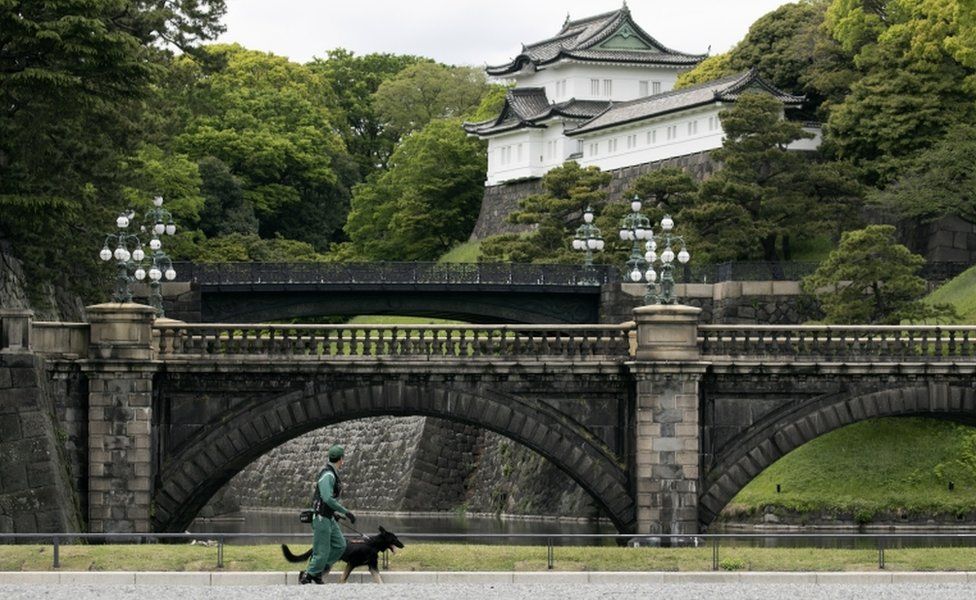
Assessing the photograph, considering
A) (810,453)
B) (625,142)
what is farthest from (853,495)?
(625,142)

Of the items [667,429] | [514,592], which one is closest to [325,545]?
[514,592]

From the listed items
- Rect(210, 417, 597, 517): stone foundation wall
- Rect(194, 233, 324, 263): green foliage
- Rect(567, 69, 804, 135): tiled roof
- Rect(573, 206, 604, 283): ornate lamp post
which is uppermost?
Rect(567, 69, 804, 135): tiled roof

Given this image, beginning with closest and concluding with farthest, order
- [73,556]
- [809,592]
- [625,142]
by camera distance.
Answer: [809,592] < [73,556] < [625,142]

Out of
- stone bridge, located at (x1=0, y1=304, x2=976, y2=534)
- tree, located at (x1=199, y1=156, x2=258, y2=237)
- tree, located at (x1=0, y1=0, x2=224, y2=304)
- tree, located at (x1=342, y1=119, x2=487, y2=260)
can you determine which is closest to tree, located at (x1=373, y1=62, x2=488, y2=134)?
tree, located at (x1=342, y1=119, x2=487, y2=260)

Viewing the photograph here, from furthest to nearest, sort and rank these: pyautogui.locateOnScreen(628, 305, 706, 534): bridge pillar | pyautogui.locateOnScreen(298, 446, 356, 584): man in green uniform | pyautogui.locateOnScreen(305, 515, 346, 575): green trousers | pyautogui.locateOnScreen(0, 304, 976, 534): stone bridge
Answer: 1. pyautogui.locateOnScreen(0, 304, 976, 534): stone bridge
2. pyautogui.locateOnScreen(628, 305, 706, 534): bridge pillar
3. pyautogui.locateOnScreen(305, 515, 346, 575): green trousers
4. pyautogui.locateOnScreen(298, 446, 356, 584): man in green uniform

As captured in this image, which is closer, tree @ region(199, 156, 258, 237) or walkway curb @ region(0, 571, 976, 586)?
walkway curb @ region(0, 571, 976, 586)

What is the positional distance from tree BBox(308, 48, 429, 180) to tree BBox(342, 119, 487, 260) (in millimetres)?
18854

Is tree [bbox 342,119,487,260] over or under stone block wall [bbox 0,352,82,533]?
over

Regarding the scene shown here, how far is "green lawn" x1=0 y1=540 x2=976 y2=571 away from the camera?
43.3 m

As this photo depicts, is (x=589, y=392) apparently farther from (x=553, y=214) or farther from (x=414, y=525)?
(x=553, y=214)

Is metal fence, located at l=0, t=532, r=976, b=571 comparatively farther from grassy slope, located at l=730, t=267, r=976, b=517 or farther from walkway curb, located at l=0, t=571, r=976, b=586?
grassy slope, located at l=730, t=267, r=976, b=517

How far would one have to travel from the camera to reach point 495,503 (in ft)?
296

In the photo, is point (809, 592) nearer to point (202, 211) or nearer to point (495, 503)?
point (495, 503)

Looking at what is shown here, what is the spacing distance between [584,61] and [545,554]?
300ft
